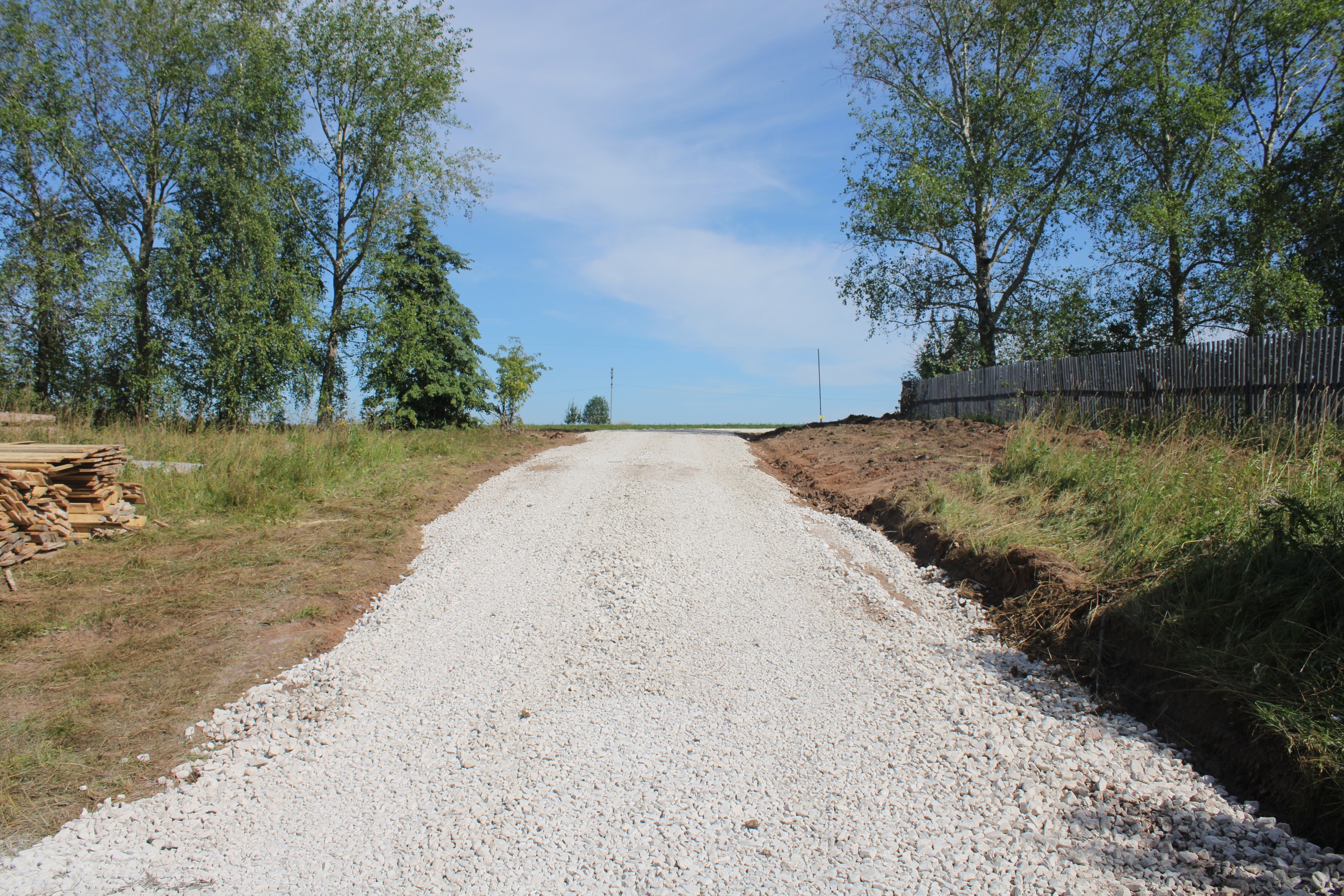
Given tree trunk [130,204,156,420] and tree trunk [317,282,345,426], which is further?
tree trunk [317,282,345,426]

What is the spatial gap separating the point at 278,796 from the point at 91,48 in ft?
81.7

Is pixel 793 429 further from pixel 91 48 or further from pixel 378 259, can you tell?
pixel 91 48

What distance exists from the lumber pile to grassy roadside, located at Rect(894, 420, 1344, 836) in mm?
8440

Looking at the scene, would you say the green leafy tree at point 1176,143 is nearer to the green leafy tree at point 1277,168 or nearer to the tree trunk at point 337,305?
the green leafy tree at point 1277,168

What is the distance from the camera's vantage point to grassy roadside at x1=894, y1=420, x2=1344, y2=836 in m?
3.33

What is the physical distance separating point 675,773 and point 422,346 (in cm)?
2015

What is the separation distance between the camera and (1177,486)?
5793mm

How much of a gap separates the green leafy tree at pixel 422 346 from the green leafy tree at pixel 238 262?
7.01ft

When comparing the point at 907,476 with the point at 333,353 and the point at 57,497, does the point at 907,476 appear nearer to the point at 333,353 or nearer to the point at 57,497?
the point at 57,497

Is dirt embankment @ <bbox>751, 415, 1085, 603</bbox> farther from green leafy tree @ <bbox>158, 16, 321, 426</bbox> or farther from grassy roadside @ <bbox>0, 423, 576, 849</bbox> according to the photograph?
green leafy tree @ <bbox>158, 16, 321, 426</bbox>

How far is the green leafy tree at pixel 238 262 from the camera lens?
19000mm

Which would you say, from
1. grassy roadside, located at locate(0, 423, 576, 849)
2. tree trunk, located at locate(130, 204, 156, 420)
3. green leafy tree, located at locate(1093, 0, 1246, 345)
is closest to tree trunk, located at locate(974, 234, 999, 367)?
green leafy tree, located at locate(1093, 0, 1246, 345)

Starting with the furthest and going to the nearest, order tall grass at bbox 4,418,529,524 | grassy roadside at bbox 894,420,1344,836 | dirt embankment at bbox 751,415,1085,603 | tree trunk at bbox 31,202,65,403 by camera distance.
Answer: tree trunk at bbox 31,202,65,403 → tall grass at bbox 4,418,529,524 → dirt embankment at bbox 751,415,1085,603 → grassy roadside at bbox 894,420,1344,836

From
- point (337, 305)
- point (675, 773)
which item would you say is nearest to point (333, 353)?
point (337, 305)
